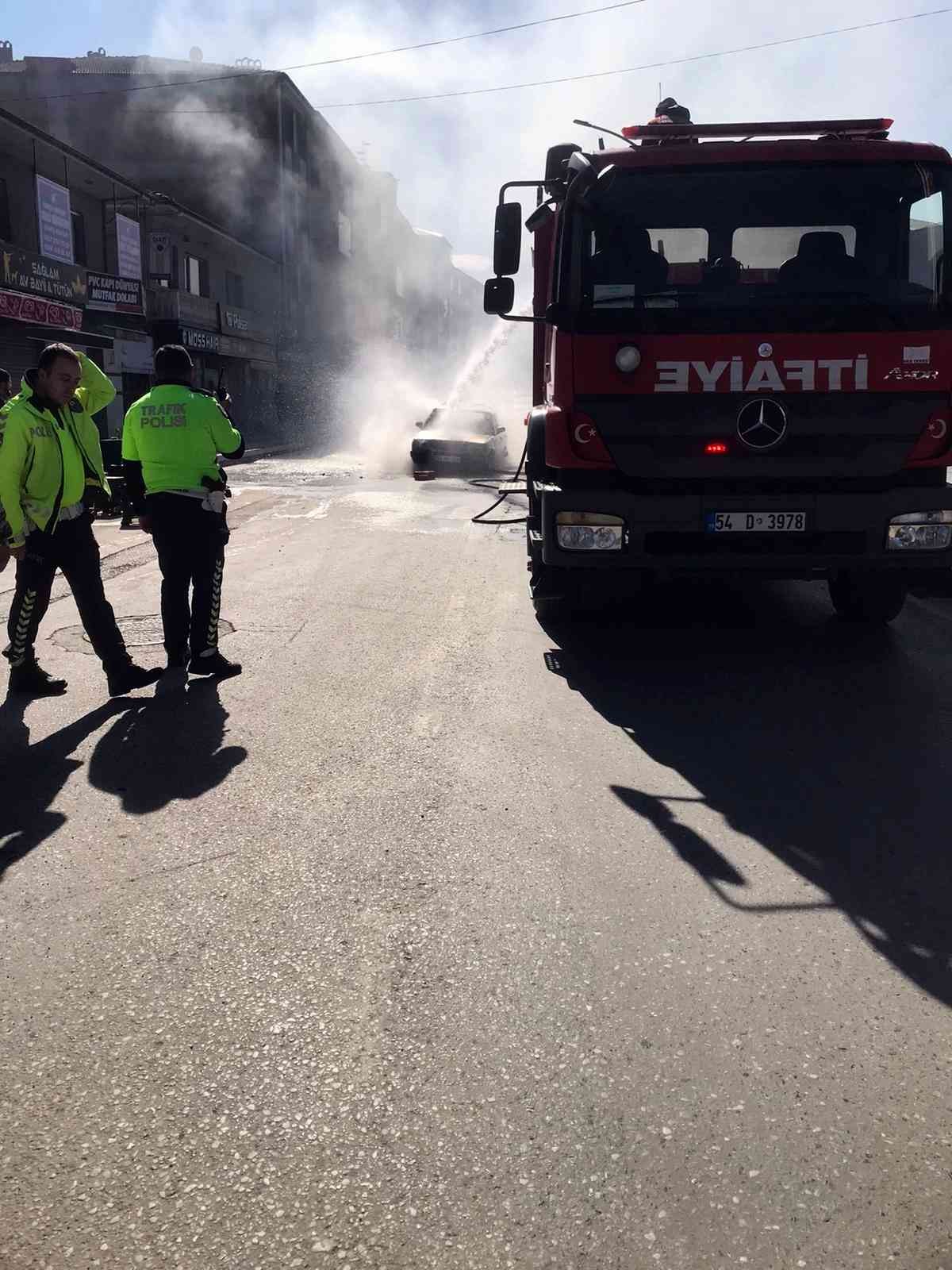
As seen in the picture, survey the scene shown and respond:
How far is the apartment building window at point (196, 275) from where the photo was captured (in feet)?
131

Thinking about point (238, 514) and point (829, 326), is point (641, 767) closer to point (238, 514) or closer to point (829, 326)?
point (829, 326)

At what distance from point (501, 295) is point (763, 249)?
1.60 meters

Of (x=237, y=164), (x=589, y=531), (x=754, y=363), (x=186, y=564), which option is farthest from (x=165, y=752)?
(x=237, y=164)

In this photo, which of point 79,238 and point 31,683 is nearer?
point 31,683

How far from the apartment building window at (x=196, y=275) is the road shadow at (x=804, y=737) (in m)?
36.1

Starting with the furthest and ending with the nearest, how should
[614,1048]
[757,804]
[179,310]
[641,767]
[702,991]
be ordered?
1. [179,310]
2. [641,767]
3. [757,804]
4. [702,991]
5. [614,1048]

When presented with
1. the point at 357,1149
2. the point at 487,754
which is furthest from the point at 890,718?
the point at 357,1149

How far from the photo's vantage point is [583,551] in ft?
19.1

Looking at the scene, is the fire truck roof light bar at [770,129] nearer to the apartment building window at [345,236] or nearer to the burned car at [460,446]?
the burned car at [460,446]

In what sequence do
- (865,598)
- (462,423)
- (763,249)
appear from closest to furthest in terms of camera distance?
(763,249) → (865,598) → (462,423)

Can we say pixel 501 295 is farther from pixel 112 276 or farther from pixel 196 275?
pixel 196 275

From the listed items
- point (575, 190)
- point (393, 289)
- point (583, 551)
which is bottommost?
point (583, 551)

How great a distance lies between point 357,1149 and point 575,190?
16.7 ft

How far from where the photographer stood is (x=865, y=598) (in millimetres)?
6992
